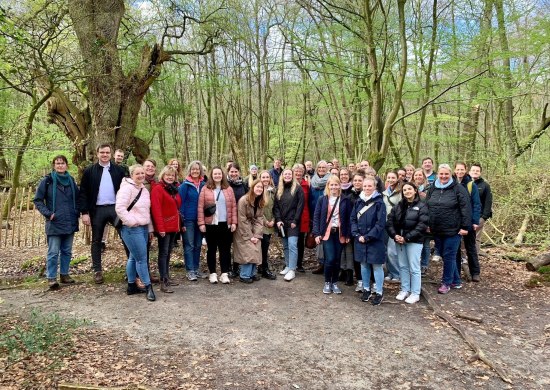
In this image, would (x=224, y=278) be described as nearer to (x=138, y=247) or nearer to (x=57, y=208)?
(x=138, y=247)

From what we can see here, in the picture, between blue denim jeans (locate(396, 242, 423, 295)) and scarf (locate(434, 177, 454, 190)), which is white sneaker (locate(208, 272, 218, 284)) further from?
scarf (locate(434, 177, 454, 190))

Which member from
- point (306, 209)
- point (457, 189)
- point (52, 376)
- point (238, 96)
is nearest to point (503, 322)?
point (457, 189)

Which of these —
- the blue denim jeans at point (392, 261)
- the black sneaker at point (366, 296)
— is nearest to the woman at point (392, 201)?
the blue denim jeans at point (392, 261)

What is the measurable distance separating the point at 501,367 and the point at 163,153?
19.9 meters

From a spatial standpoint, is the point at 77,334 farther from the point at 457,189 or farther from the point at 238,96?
the point at 238,96

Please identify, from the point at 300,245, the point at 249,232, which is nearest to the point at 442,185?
the point at 300,245

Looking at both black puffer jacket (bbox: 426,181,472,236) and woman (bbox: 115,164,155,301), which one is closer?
woman (bbox: 115,164,155,301)

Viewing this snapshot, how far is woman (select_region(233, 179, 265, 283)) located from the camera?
6355mm

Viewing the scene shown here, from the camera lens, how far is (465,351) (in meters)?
4.17

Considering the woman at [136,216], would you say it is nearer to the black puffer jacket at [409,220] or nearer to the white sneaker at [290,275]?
the white sneaker at [290,275]

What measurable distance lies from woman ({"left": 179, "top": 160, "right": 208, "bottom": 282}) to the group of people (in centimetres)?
2

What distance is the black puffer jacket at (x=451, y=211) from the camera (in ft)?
19.3

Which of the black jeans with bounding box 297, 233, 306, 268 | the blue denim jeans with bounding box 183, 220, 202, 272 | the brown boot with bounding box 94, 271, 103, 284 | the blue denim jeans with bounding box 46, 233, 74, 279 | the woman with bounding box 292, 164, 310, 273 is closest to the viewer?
the blue denim jeans with bounding box 46, 233, 74, 279

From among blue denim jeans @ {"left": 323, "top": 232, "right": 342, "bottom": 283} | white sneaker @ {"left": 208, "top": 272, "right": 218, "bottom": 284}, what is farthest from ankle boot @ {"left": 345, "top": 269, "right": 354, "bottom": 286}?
white sneaker @ {"left": 208, "top": 272, "right": 218, "bottom": 284}
